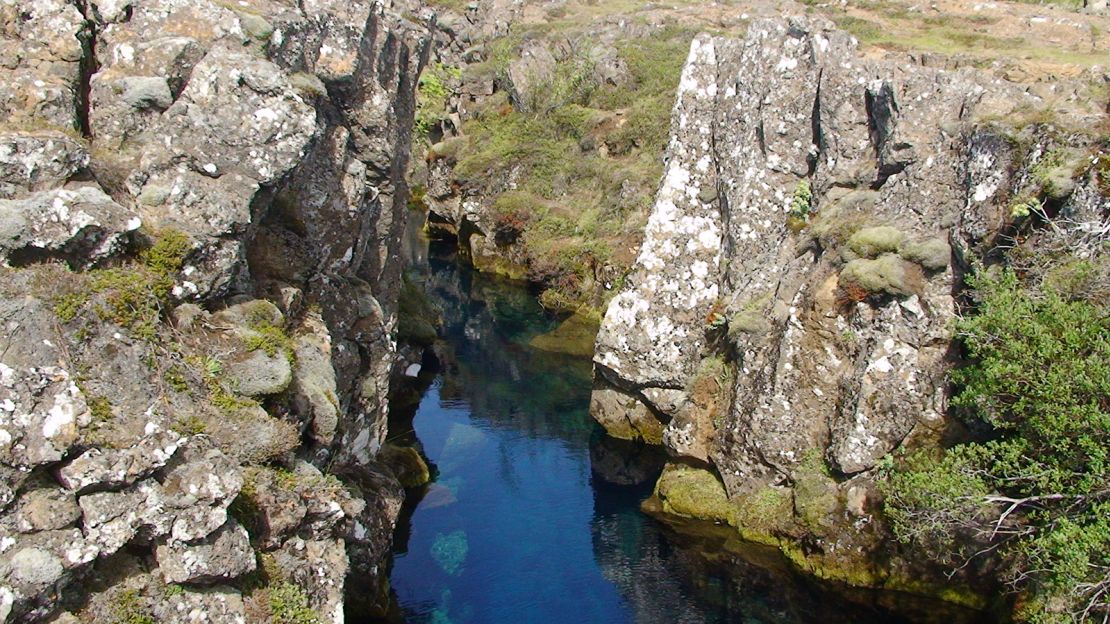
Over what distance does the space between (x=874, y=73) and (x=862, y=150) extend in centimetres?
253

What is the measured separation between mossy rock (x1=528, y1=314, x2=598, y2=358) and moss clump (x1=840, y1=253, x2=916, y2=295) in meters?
17.8

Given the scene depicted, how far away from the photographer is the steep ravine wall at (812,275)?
22656mm

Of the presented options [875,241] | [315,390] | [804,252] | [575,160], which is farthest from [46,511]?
[575,160]

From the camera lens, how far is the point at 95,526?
36.4 ft

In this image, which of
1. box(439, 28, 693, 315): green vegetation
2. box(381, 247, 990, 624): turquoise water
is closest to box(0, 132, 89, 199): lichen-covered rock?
box(381, 247, 990, 624): turquoise water

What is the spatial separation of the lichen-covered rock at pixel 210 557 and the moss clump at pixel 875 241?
18522 millimetres

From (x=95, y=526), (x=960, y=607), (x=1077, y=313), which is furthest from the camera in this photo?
(x=960, y=607)

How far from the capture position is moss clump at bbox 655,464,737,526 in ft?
87.1

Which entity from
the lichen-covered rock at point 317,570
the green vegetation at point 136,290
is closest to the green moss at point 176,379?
the green vegetation at point 136,290

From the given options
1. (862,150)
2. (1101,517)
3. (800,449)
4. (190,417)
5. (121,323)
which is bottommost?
(800,449)

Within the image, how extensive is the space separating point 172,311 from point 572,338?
2928 cm

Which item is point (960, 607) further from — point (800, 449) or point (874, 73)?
point (874, 73)

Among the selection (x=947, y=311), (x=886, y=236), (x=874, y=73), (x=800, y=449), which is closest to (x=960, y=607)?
(x=800, y=449)

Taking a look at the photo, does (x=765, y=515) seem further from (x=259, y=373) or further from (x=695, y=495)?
(x=259, y=373)
